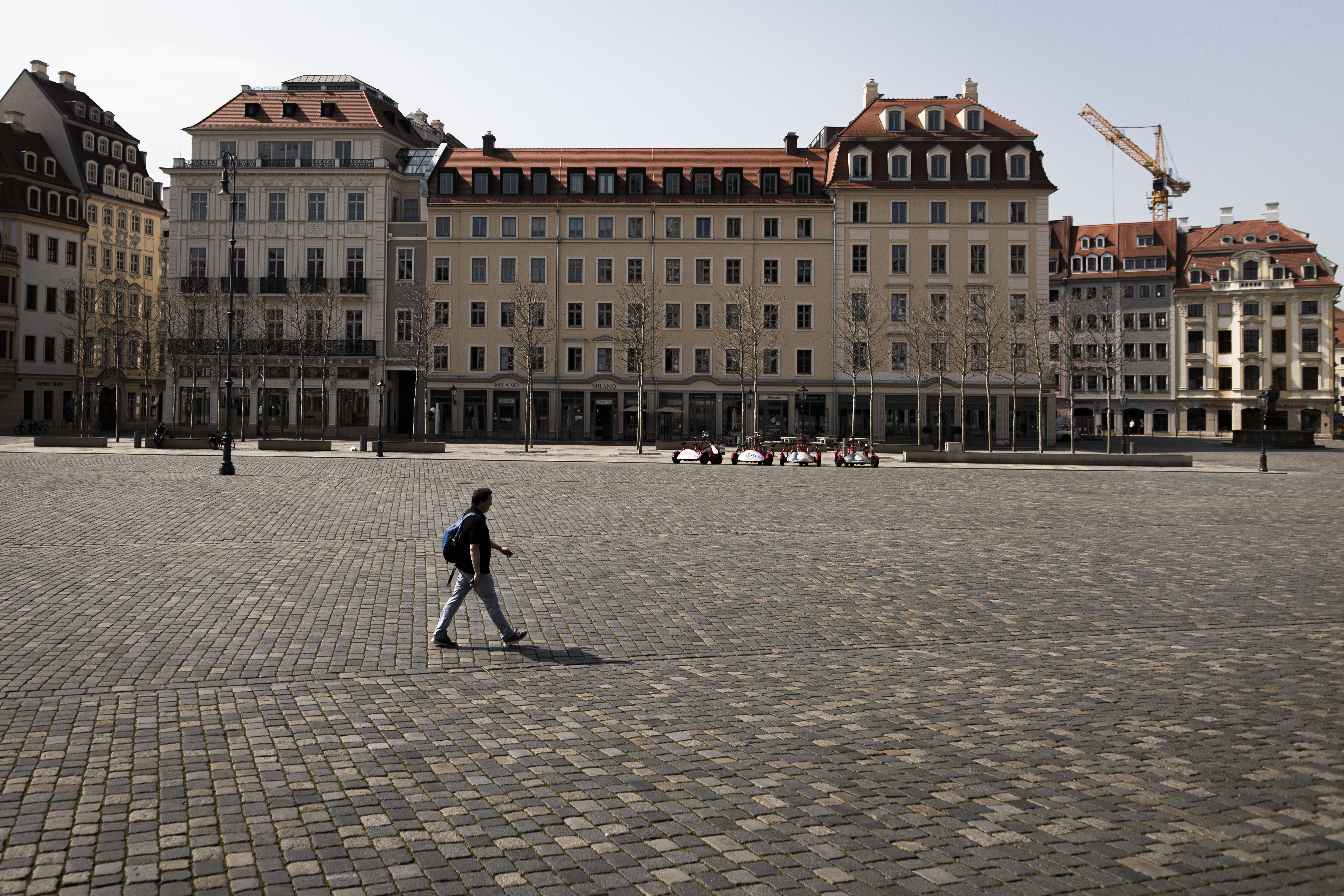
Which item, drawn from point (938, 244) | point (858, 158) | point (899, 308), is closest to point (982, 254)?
point (938, 244)

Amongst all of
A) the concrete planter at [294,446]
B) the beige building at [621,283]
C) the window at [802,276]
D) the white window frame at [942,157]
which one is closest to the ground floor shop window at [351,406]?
the beige building at [621,283]

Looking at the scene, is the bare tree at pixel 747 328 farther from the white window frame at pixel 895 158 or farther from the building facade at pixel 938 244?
the white window frame at pixel 895 158

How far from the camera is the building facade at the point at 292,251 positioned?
68125 millimetres

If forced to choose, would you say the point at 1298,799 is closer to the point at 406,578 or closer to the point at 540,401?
the point at 406,578

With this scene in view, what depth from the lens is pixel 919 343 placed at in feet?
209

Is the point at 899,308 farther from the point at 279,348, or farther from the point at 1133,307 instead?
the point at 1133,307

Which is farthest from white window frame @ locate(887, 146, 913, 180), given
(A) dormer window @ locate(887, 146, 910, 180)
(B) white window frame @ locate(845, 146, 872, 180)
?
(B) white window frame @ locate(845, 146, 872, 180)

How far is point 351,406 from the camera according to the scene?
2707 inches

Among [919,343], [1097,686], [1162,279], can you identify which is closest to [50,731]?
[1097,686]

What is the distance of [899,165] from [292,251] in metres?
38.7

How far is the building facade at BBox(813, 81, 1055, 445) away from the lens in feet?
214

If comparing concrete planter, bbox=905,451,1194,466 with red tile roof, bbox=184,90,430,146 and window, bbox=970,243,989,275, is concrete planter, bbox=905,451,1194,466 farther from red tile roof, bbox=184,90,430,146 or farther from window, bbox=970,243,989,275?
red tile roof, bbox=184,90,430,146

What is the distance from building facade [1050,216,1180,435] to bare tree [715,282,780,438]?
124 feet

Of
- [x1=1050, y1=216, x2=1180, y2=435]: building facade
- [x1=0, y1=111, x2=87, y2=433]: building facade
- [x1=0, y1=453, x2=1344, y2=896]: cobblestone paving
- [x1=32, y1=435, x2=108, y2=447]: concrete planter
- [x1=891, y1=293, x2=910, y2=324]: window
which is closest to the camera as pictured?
[x1=0, y1=453, x2=1344, y2=896]: cobblestone paving
